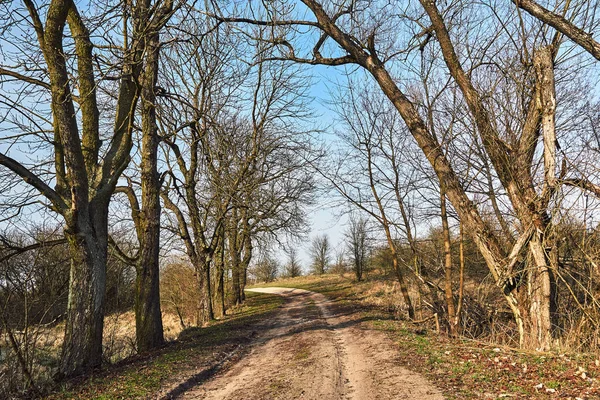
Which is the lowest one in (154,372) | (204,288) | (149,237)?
(154,372)

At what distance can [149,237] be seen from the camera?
9.72 metres

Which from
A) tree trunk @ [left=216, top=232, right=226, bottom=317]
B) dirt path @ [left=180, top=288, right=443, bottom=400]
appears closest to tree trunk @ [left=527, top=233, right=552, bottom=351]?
dirt path @ [left=180, top=288, right=443, bottom=400]

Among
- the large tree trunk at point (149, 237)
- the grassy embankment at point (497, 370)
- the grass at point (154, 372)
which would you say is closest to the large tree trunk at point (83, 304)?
the grass at point (154, 372)

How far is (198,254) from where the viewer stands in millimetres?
16734

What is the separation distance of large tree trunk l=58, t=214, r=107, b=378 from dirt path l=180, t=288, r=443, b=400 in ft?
7.56

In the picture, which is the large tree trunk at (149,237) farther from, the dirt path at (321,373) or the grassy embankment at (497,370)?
the grassy embankment at (497,370)

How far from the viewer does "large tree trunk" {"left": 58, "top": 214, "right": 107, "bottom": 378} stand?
22.3 ft

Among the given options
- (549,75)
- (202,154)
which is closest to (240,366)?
(202,154)

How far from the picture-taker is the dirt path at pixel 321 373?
528 cm

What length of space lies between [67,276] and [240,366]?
396 centimetres

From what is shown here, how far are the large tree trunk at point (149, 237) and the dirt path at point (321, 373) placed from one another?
2535 millimetres

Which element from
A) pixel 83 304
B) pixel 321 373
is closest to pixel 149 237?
pixel 83 304

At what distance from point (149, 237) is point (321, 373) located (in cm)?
554

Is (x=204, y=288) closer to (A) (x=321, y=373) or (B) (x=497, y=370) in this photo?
(A) (x=321, y=373)
